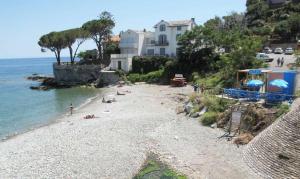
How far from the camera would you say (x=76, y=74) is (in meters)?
74.9

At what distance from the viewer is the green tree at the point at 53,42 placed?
76.5 m

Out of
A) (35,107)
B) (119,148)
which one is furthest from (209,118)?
(35,107)

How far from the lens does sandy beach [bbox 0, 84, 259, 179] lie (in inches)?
857

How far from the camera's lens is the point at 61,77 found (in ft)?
253

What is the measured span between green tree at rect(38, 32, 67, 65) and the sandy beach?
41103mm

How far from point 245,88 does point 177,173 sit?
1689 centimetres

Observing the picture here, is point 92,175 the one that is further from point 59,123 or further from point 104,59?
point 104,59

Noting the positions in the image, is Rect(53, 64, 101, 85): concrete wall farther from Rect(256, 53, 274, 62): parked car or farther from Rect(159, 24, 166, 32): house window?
Rect(256, 53, 274, 62): parked car

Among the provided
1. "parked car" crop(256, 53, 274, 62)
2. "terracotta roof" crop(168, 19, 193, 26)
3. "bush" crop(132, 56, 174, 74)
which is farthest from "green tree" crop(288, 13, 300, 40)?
"bush" crop(132, 56, 174, 74)

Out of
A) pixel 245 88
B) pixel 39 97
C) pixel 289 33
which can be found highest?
pixel 289 33

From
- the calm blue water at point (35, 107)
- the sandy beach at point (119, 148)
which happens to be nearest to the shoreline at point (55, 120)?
the calm blue water at point (35, 107)

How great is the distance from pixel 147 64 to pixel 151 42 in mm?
10275

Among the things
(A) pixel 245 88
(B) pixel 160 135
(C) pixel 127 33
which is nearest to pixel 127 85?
(C) pixel 127 33

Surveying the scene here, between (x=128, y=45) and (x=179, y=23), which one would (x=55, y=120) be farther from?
(x=128, y=45)
